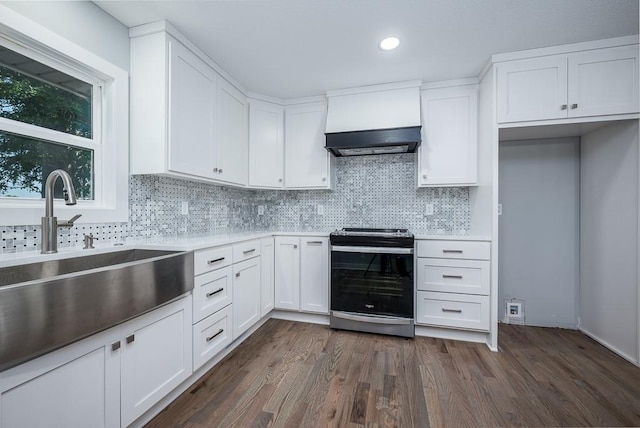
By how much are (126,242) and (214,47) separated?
1.59 meters

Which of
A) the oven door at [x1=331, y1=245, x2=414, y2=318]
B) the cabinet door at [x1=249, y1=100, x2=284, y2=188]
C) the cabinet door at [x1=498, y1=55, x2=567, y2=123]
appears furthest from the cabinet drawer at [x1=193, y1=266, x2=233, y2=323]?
the cabinet door at [x1=498, y1=55, x2=567, y2=123]

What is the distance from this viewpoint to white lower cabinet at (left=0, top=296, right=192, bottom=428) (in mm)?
919

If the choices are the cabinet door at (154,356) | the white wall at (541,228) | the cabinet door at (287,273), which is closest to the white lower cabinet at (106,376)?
the cabinet door at (154,356)

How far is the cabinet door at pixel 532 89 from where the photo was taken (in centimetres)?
213

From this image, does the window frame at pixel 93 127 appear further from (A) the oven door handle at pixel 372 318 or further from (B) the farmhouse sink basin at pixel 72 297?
(A) the oven door handle at pixel 372 318

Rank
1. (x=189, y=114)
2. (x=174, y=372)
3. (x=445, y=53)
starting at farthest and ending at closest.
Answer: (x=445, y=53) → (x=189, y=114) → (x=174, y=372)

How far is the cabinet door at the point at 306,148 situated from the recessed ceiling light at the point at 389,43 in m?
1.00

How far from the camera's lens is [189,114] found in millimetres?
2014

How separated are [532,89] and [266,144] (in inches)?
96.4

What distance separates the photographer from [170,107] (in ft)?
5.98

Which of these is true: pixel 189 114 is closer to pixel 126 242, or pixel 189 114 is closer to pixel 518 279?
pixel 126 242

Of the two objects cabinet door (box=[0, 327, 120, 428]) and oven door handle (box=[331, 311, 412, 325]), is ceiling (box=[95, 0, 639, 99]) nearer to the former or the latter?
cabinet door (box=[0, 327, 120, 428])

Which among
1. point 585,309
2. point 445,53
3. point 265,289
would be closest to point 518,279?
point 585,309

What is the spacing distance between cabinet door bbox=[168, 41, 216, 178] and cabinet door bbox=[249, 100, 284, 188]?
2.02ft
